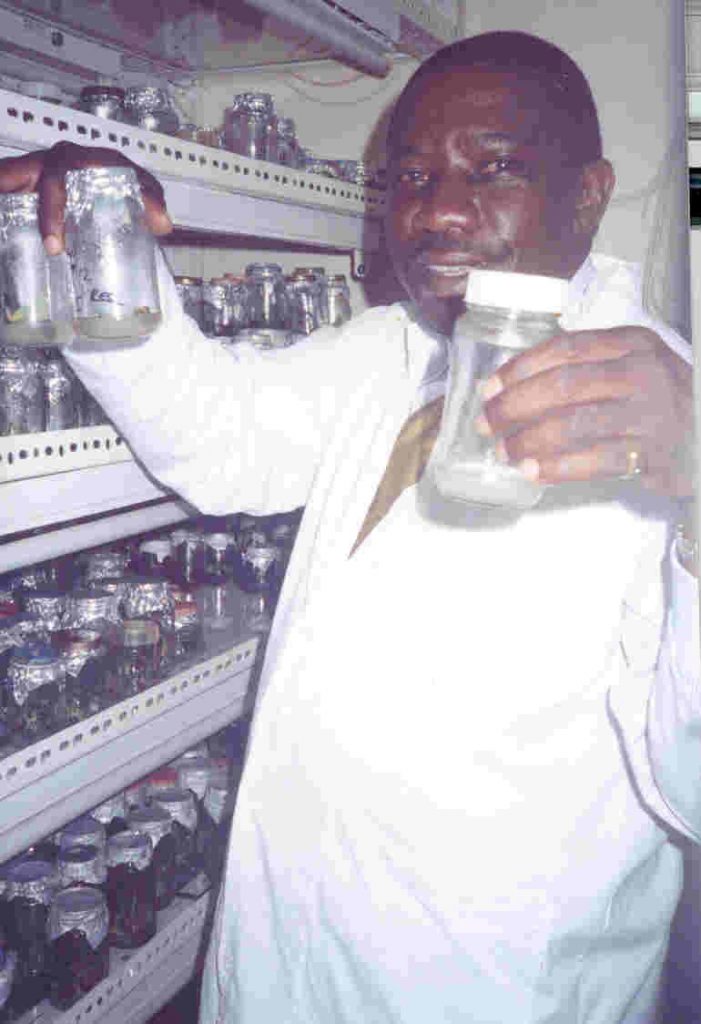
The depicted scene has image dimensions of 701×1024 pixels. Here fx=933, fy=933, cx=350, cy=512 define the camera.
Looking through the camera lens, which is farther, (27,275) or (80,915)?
(80,915)

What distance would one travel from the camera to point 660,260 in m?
1.80

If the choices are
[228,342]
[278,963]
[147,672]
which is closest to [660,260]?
[228,342]

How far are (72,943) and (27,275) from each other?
87 centimetres

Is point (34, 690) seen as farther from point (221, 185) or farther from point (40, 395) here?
point (221, 185)

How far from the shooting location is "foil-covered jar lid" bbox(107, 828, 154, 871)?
1.36m

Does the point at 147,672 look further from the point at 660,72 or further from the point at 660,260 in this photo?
the point at 660,72

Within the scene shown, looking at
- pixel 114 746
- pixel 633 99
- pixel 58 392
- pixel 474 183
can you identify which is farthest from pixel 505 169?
pixel 633 99

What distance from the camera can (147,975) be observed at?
1.37 m

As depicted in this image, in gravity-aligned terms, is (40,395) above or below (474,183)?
below

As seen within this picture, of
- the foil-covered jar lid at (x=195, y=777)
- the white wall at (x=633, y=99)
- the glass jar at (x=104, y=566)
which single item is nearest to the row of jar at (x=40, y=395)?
the glass jar at (x=104, y=566)

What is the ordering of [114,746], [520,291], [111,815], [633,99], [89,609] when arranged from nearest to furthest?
[520,291]
[114,746]
[89,609]
[111,815]
[633,99]

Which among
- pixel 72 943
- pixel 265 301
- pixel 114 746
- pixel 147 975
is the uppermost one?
pixel 265 301

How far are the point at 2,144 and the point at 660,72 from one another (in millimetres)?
1320

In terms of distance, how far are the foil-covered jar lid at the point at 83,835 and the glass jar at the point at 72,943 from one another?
107mm
